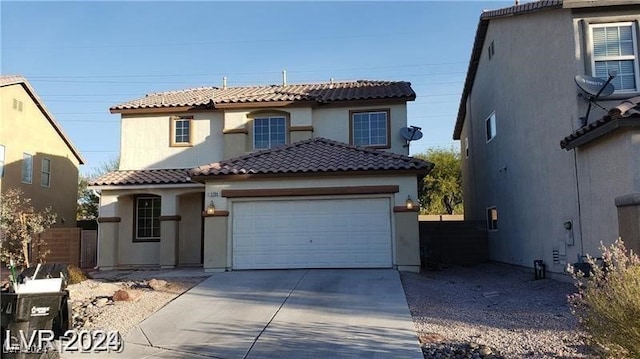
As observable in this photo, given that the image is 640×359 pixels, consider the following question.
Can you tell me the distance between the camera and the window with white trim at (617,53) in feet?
41.7

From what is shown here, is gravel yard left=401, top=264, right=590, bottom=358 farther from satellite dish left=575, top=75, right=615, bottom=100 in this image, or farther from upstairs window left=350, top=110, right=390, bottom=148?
upstairs window left=350, top=110, right=390, bottom=148

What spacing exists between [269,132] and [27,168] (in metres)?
11.6

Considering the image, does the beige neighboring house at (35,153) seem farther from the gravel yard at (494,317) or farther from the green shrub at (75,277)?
the gravel yard at (494,317)

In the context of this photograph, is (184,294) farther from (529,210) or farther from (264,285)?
(529,210)

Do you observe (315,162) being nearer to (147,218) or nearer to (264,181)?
(264,181)

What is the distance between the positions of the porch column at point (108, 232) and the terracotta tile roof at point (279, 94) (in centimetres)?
377

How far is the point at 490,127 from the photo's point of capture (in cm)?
1978

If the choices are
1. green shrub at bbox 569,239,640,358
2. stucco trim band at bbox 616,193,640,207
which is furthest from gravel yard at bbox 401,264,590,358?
stucco trim band at bbox 616,193,640,207

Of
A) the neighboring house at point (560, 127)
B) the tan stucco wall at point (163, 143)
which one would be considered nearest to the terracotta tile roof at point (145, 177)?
the tan stucco wall at point (163, 143)

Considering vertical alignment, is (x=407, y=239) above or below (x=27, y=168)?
below

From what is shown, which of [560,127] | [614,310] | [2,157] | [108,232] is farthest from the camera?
[2,157]

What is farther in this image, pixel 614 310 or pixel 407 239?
pixel 407 239

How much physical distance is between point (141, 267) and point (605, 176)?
15.1 meters

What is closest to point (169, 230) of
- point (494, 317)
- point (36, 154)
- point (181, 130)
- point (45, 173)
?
point (181, 130)
